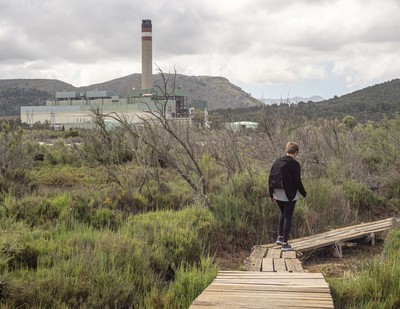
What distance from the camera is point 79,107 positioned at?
81.3 meters

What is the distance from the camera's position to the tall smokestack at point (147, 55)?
84562mm

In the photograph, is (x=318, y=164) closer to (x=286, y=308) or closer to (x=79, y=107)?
(x=286, y=308)

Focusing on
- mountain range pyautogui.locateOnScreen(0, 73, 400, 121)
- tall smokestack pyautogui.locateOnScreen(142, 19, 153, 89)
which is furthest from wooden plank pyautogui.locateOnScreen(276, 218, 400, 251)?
tall smokestack pyautogui.locateOnScreen(142, 19, 153, 89)

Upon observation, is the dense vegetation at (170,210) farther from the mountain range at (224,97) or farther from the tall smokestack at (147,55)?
the tall smokestack at (147,55)

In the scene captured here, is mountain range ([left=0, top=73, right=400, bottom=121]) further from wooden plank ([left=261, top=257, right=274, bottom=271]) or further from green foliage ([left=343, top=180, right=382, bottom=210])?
wooden plank ([left=261, top=257, right=274, bottom=271])

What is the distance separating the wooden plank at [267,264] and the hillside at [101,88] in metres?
109

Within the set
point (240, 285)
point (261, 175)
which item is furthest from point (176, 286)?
point (261, 175)

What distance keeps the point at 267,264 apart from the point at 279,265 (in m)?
0.18

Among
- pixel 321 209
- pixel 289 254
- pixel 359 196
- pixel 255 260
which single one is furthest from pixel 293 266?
pixel 359 196

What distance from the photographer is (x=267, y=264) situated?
24.7 feet

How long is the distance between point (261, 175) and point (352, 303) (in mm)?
6705

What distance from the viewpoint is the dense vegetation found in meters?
5.76

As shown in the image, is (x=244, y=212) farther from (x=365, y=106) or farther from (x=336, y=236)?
(x=365, y=106)

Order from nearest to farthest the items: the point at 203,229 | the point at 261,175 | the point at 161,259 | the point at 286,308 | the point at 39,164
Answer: the point at 286,308
the point at 161,259
the point at 203,229
the point at 261,175
the point at 39,164
